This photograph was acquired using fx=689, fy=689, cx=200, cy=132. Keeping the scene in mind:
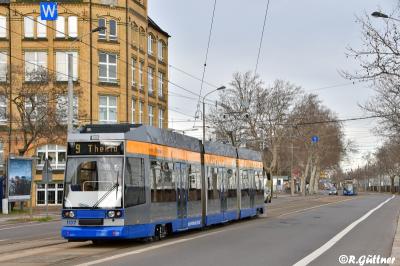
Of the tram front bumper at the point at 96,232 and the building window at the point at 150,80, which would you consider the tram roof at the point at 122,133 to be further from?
the building window at the point at 150,80

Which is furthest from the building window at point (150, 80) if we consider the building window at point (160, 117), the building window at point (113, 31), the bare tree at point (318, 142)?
the bare tree at point (318, 142)

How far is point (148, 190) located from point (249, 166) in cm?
1402

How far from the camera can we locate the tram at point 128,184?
1691cm

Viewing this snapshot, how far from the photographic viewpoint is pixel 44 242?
63.7ft

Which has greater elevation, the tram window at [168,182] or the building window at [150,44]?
the building window at [150,44]

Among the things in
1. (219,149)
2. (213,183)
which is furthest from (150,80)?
(213,183)

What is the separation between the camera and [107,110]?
59.7 meters

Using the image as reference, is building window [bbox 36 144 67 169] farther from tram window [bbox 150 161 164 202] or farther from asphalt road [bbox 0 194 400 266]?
tram window [bbox 150 161 164 202]

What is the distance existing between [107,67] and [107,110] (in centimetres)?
373

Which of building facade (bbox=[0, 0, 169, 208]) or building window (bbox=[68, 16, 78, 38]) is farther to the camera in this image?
building window (bbox=[68, 16, 78, 38])

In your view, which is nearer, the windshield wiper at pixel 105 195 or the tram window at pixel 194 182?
the windshield wiper at pixel 105 195

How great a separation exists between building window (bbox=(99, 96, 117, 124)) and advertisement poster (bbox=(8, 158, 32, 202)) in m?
20.2

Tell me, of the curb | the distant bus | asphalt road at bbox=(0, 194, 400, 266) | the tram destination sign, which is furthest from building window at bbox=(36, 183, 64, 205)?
the distant bus

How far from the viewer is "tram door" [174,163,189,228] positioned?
21000mm
